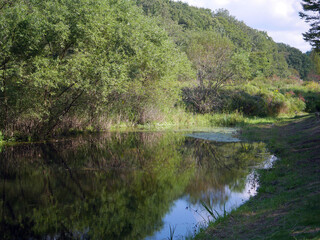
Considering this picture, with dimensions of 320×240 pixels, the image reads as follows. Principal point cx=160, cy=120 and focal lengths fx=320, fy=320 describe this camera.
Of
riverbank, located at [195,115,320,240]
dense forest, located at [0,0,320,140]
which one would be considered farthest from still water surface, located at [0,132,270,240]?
dense forest, located at [0,0,320,140]

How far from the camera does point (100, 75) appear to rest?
15672 mm

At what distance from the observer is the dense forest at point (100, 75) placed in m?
14.2

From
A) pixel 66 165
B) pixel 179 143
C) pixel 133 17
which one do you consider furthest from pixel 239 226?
pixel 133 17

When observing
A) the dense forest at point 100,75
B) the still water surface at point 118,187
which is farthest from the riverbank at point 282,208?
the dense forest at point 100,75

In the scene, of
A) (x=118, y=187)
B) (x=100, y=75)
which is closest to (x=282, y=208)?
(x=118, y=187)

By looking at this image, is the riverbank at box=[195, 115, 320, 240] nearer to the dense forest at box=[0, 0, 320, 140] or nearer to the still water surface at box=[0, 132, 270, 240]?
the still water surface at box=[0, 132, 270, 240]

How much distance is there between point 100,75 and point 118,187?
7508 millimetres

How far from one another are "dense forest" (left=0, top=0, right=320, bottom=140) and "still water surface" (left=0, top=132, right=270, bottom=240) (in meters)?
2.26

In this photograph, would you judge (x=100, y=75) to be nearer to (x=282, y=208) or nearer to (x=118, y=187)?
(x=118, y=187)

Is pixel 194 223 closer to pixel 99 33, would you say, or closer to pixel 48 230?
pixel 48 230

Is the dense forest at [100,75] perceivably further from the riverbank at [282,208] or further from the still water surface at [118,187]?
the riverbank at [282,208]

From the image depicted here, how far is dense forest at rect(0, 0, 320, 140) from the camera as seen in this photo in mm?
14156

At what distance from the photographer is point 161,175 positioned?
1111 centimetres

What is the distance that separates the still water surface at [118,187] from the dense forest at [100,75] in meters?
2.26
